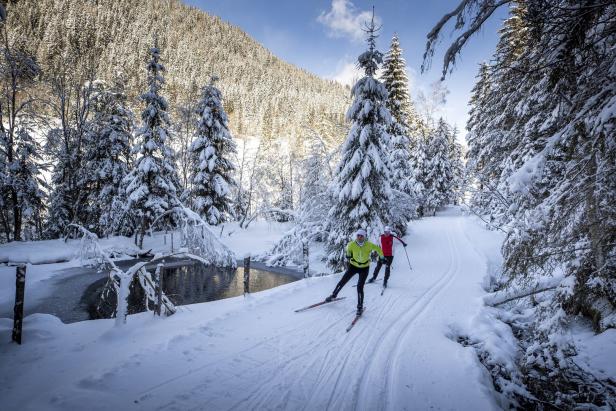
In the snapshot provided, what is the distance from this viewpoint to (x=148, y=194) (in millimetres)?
21547

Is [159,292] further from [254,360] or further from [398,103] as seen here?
[398,103]

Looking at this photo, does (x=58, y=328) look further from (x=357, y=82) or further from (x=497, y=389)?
(x=357, y=82)

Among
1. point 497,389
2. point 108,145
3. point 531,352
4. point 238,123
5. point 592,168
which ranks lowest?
point 497,389

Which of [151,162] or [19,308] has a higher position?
[151,162]

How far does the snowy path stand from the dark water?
4.58 meters

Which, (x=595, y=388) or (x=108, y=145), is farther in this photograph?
(x=108, y=145)

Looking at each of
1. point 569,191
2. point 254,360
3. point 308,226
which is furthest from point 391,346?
point 308,226

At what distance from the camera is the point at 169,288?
51.7ft

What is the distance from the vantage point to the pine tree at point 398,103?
68.8 feet

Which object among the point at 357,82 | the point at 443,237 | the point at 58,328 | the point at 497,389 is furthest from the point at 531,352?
the point at 443,237

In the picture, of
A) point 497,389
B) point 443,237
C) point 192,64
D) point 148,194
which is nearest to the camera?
point 497,389


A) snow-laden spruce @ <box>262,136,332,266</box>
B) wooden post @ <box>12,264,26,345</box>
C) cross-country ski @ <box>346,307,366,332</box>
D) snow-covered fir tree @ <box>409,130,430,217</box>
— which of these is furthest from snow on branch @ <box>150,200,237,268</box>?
snow-covered fir tree @ <box>409,130,430,217</box>

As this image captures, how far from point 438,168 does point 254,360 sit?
42806 mm

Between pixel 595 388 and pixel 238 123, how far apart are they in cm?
8428
